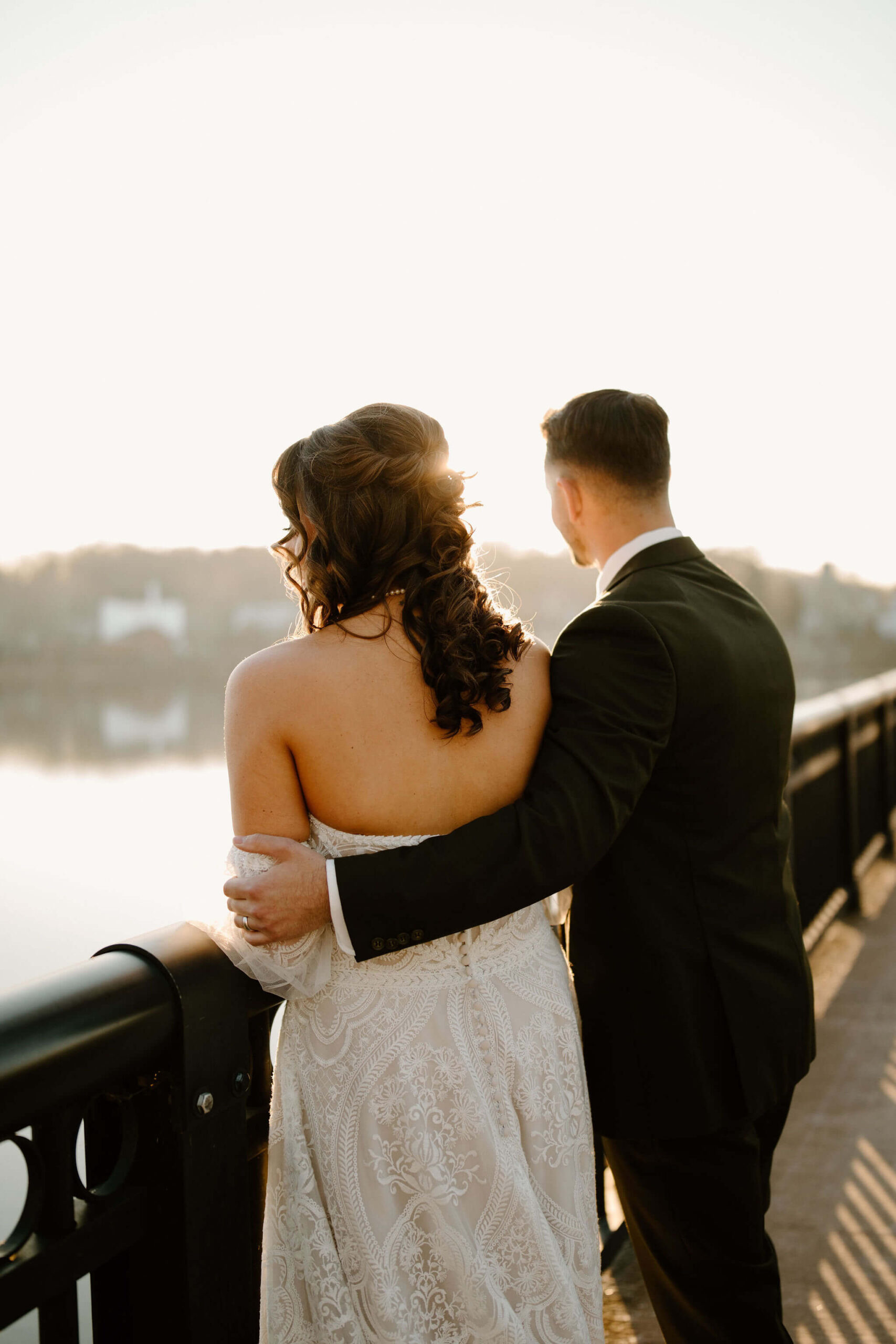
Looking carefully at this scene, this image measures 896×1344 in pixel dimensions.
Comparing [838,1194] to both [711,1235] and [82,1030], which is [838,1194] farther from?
[82,1030]

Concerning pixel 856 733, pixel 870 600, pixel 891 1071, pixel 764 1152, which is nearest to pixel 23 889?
pixel 856 733

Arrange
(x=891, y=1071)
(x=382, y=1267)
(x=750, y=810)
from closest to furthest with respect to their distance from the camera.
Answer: (x=382, y=1267)
(x=750, y=810)
(x=891, y=1071)

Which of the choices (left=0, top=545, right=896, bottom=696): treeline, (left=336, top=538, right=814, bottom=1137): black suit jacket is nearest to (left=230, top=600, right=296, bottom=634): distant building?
(left=0, top=545, right=896, bottom=696): treeline

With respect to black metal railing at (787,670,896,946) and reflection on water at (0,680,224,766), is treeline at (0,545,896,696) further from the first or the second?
black metal railing at (787,670,896,946)

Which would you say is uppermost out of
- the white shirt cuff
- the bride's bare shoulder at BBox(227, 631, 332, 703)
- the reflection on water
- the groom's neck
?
the groom's neck

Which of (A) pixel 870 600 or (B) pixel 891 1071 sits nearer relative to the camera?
(B) pixel 891 1071

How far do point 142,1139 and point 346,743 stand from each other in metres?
0.54

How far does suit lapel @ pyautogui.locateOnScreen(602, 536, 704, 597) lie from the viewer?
182 cm

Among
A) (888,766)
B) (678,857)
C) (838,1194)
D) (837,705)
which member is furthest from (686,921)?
(888,766)

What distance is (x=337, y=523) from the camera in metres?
1.41

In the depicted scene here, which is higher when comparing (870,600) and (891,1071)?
(891,1071)

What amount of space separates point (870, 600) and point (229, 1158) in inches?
2033

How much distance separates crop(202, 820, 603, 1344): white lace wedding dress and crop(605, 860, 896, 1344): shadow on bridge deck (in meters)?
1.00

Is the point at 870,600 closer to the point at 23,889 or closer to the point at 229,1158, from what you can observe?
the point at 23,889
